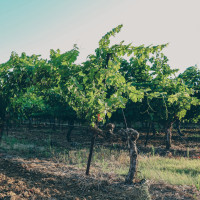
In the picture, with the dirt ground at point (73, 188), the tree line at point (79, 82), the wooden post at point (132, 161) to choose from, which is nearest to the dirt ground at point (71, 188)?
the dirt ground at point (73, 188)

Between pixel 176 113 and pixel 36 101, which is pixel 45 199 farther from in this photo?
pixel 176 113

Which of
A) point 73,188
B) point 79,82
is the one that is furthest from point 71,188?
point 79,82

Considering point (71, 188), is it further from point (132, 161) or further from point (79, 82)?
point (79, 82)

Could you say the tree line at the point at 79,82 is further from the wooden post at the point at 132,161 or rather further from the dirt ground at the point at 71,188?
the dirt ground at the point at 71,188

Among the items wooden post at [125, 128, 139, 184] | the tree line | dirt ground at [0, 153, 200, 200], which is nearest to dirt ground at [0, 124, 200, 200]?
dirt ground at [0, 153, 200, 200]

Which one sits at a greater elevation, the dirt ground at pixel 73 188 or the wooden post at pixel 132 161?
the wooden post at pixel 132 161

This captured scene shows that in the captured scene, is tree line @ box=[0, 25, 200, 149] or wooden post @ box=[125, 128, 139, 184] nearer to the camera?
tree line @ box=[0, 25, 200, 149]

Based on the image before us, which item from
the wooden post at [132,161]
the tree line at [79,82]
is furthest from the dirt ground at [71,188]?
the tree line at [79,82]

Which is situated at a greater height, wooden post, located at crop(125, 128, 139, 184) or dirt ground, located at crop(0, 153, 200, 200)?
wooden post, located at crop(125, 128, 139, 184)

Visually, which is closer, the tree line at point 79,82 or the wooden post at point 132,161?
the tree line at point 79,82

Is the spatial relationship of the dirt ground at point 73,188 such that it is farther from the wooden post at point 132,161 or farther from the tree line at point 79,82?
the tree line at point 79,82

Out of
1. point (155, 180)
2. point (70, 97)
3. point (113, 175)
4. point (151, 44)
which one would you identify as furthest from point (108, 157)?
point (151, 44)

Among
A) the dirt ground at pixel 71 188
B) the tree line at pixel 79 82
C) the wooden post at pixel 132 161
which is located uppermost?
the tree line at pixel 79 82

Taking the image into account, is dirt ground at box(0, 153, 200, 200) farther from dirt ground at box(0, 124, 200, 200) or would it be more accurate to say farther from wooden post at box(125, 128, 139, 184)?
wooden post at box(125, 128, 139, 184)
